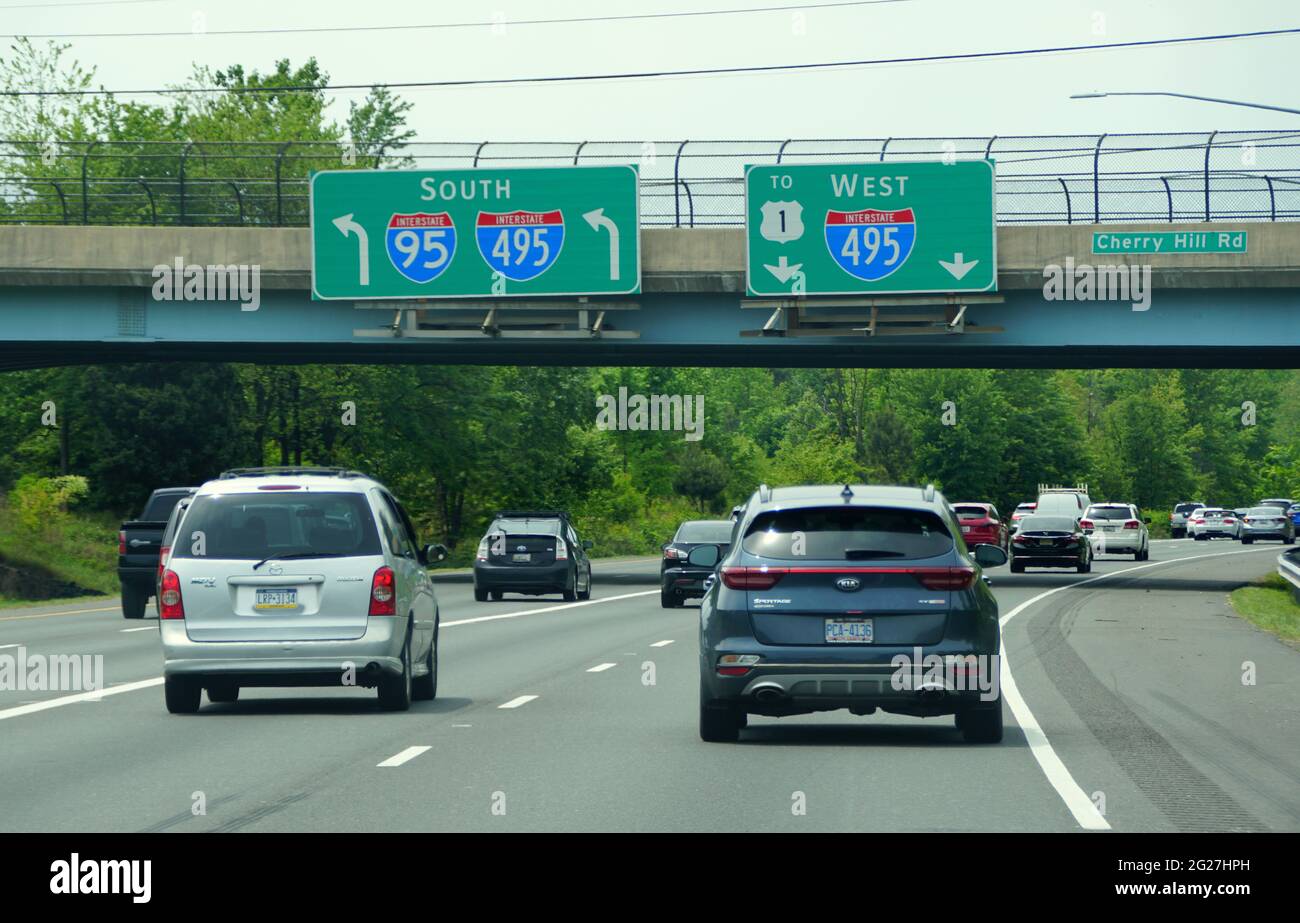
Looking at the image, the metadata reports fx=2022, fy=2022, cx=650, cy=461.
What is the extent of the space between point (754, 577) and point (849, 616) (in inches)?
25.9

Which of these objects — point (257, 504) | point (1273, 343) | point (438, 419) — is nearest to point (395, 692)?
point (257, 504)

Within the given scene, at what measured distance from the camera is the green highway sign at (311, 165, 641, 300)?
41031 mm

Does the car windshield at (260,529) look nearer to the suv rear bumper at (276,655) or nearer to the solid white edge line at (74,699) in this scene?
the suv rear bumper at (276,655)

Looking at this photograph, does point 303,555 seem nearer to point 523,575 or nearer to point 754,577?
point 754,577

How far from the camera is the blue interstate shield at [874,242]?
39812 mm

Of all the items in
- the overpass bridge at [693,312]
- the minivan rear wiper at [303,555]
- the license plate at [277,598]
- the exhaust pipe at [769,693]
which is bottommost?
the exhaust pipe at [769,693]

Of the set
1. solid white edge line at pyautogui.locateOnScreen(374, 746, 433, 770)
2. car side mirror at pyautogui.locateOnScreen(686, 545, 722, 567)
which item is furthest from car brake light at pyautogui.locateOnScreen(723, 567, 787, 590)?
solid white edge line at pyautogui.locateOnScreen(374, 746, 433, 770)

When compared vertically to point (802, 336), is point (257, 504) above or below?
below

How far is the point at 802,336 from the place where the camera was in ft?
133

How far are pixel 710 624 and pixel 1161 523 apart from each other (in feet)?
363

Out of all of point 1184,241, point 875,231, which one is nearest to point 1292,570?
point 1184,241

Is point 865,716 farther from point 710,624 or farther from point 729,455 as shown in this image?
point 729,455

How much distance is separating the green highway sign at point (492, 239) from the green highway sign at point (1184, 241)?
982 centimetres

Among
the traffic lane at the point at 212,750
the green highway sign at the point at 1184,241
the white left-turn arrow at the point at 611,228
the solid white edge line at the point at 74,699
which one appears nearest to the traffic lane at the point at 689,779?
the traffic lane at the point at 212,750
